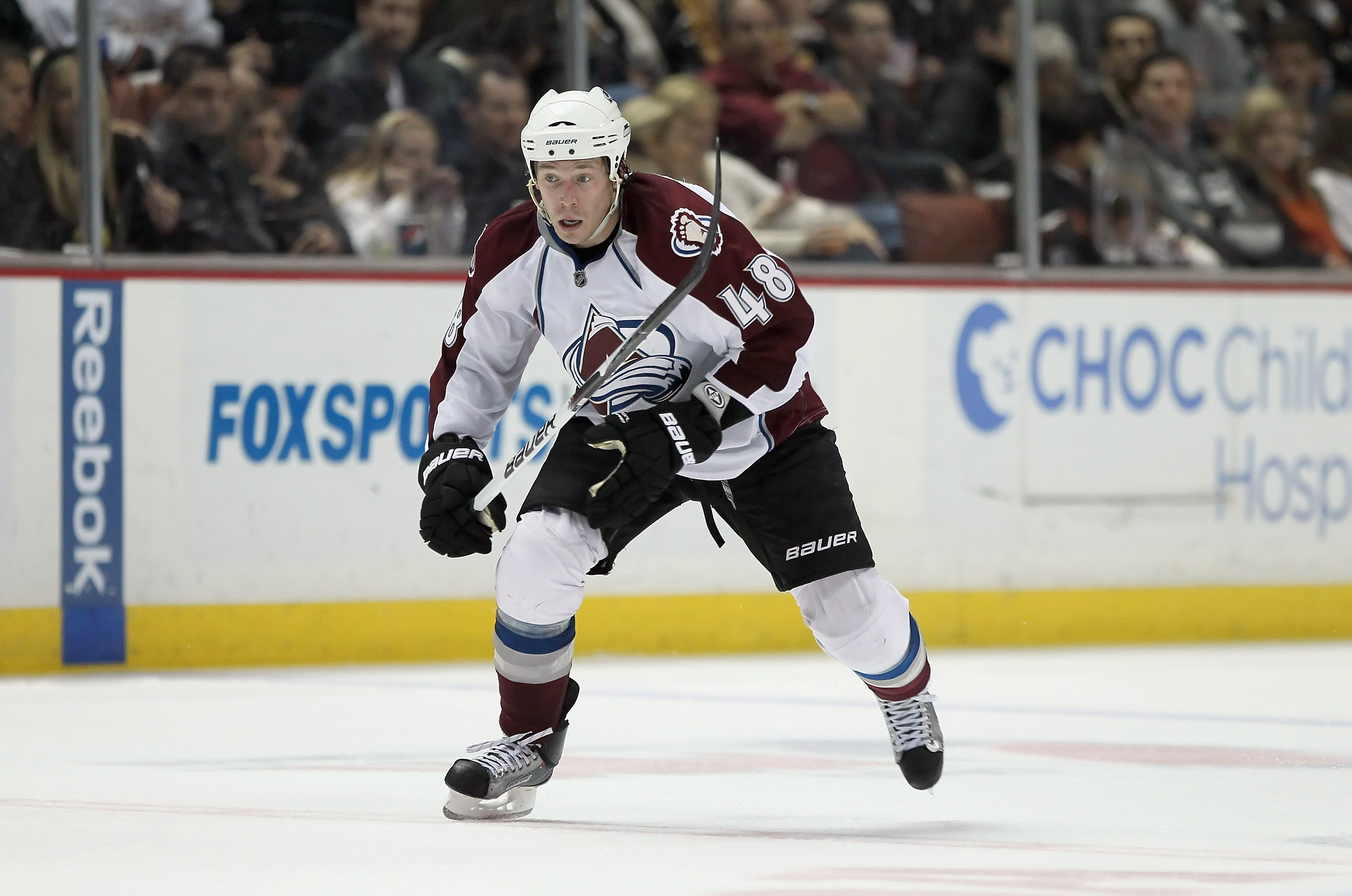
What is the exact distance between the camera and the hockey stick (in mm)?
3230

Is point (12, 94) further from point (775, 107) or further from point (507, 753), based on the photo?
point (507, 753)

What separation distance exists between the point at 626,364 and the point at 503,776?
0.69 meters

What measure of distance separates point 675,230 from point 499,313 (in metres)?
0.32

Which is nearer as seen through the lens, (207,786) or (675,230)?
(675,230)

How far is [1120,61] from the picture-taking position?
6820mm

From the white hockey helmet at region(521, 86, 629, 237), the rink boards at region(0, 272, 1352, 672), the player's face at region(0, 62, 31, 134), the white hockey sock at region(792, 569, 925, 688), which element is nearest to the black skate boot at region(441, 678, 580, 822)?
the white hockey sock at region(792, 569, 925, 688)

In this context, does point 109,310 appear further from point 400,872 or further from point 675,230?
point 400,872

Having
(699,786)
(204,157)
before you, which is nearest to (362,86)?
(204,157)

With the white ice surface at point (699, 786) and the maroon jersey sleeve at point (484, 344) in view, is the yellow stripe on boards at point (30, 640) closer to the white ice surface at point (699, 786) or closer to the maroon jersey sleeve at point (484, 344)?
the white ice surface at point (699, 786)

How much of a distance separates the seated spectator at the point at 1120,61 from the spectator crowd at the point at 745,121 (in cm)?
1

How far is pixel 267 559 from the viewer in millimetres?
5797

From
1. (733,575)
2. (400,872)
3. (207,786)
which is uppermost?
(400,872)

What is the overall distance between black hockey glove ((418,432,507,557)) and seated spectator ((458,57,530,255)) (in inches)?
115

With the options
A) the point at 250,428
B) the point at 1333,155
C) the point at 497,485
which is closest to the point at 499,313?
the point at 497,485
